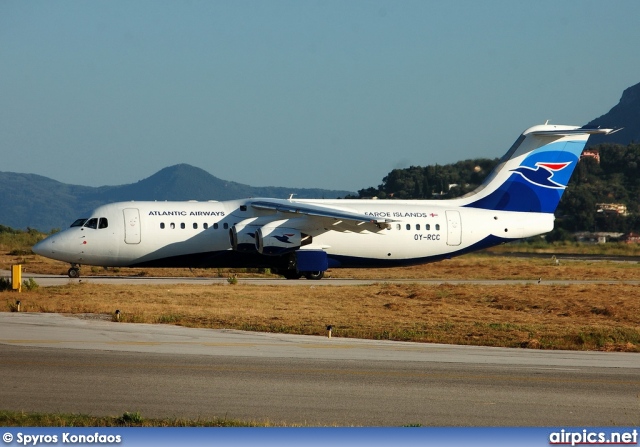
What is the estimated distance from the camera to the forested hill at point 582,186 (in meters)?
83.5

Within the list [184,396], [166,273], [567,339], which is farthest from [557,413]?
[166,273]

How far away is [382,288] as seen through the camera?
110ft

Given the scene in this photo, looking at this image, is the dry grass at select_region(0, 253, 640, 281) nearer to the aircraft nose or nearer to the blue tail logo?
the blue tail logo

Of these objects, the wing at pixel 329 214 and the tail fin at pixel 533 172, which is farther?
the tail fin at pixel 533 172

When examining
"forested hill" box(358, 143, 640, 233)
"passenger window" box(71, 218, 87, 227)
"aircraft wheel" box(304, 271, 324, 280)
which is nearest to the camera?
"passenger window" box(71, 218, 87, 227)

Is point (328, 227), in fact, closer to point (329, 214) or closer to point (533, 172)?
point (329, 214)

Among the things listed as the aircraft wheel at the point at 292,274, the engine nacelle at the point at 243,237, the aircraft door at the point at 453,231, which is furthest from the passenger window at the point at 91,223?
the aircraft door at the point at 453,231

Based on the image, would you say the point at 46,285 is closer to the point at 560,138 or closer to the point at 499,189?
the point at 499,189

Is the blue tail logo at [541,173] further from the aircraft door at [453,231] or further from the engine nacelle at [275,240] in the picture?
the engine nacelle at [275,240]

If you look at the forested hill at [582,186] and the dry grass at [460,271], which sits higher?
the forested hill at [582,186]

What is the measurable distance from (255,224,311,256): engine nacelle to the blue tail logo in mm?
10362

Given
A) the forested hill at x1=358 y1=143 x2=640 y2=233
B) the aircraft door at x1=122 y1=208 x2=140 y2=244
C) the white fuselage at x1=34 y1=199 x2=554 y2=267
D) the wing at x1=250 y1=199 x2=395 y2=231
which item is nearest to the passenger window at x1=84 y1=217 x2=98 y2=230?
the white fuselage at x1=34 y1=199 x2=554 y2=267

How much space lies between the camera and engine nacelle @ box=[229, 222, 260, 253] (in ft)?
122

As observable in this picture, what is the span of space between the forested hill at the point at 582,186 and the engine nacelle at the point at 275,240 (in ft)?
101
